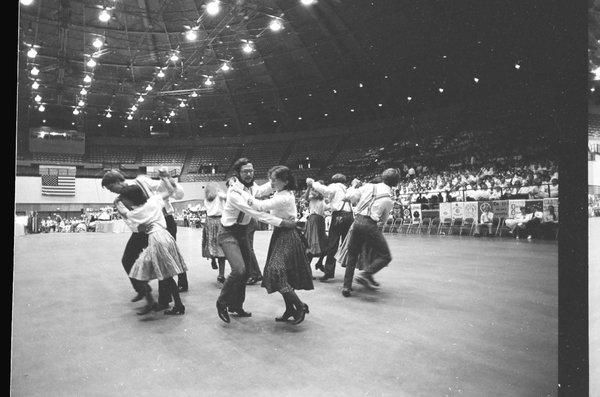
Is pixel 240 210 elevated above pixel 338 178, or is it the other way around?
pixel 338 178

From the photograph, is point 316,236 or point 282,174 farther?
point 316,236

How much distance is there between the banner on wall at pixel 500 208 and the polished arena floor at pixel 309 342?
10.0 inches

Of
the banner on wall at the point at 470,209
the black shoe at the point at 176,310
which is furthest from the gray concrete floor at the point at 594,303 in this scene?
the black shoe at the point at 176,310

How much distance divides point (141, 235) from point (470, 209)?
320 cm

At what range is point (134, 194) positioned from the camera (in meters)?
3.17

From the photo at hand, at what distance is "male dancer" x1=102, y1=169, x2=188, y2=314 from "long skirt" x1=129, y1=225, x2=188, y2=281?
171mm

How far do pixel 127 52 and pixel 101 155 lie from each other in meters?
1.19

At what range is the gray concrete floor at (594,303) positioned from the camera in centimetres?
213

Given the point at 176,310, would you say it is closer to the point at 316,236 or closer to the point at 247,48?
A: the point at 316,236

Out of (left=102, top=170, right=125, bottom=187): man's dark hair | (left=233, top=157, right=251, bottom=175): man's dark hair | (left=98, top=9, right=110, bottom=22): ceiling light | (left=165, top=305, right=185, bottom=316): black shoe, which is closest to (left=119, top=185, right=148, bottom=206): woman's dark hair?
(left=102, top=170, right=125, bottom=187): man's dark hair

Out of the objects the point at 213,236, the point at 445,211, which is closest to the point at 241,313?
the point at 213,236

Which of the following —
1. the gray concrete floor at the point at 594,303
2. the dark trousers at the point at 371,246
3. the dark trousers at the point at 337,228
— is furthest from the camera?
the dark trousers at the point at 337,228

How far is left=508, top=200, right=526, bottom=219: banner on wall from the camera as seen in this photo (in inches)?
127

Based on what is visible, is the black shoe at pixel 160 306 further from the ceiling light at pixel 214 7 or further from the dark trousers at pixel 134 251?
the ceiling light at pixel 214 7
